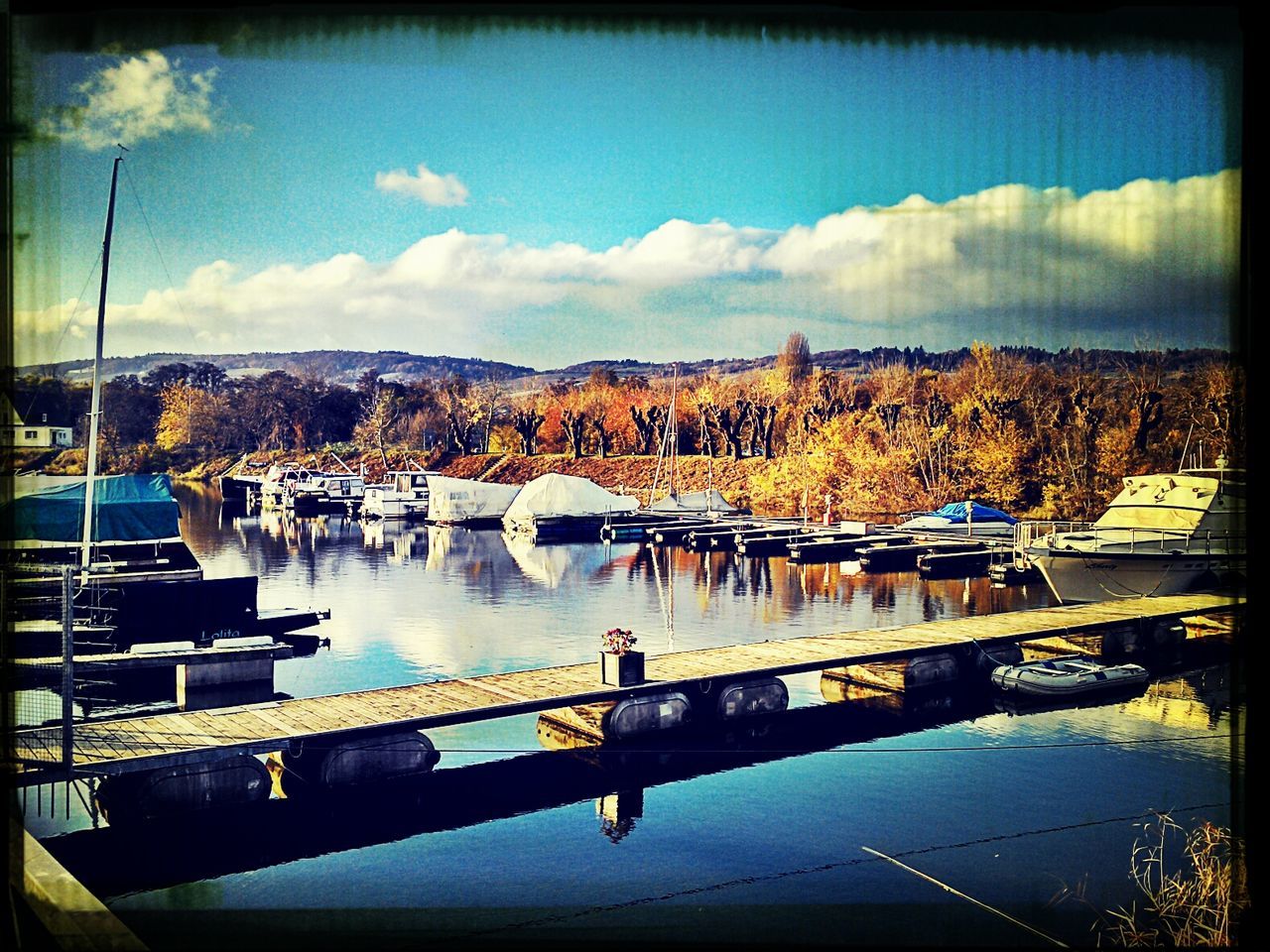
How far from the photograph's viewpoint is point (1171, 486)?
859 cm

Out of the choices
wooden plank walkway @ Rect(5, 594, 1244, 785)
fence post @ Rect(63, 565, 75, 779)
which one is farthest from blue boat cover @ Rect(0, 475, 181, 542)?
wooden plank walkway @ Rect(5, 594, 1244, 785)

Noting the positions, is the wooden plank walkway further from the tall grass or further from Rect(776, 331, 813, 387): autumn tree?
Rect(776, 331, 813, 387): autumn tree

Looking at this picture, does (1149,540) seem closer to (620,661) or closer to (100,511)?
(620,661)

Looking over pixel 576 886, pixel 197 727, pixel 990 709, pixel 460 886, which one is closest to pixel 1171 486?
pixel 990 709

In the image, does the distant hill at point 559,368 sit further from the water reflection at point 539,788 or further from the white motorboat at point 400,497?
the water reflection at point 539,788

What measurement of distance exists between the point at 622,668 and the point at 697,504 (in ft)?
4.86

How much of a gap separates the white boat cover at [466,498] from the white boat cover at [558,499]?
0.07 meters

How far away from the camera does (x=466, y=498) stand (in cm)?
886

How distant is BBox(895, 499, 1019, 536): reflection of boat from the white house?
5.84 metres

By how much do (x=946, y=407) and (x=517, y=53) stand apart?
12.8 feet

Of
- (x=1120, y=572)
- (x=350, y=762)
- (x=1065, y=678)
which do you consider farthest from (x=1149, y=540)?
(x=350, y=762)

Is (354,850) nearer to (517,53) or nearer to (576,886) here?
(576,886)

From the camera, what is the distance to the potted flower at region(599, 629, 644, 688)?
330 inches

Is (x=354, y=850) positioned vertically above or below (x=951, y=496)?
below
